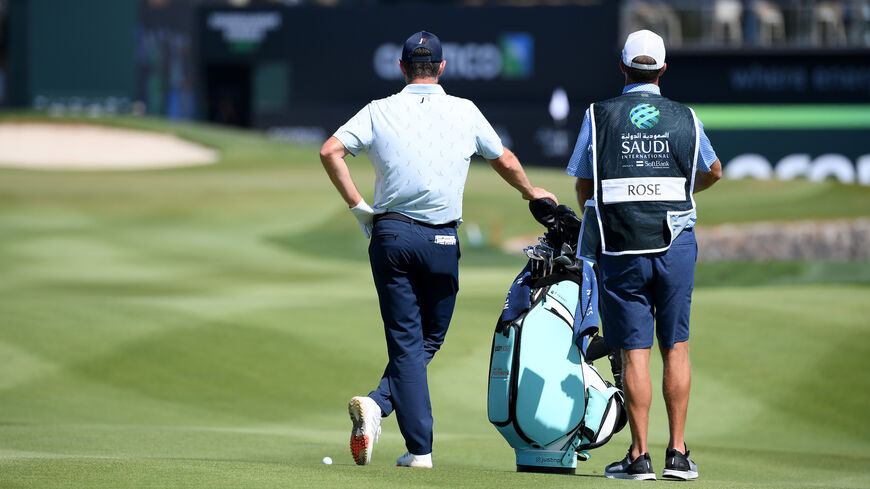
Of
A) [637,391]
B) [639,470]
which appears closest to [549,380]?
[637,391]

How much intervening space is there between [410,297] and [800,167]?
27125 mm

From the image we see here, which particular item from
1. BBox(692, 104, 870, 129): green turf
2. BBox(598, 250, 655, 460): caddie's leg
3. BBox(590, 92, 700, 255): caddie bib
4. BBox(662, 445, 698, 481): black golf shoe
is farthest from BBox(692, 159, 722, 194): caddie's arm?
BBox(692, 104, 870, 129): green turf

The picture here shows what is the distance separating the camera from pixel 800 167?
1240 inches

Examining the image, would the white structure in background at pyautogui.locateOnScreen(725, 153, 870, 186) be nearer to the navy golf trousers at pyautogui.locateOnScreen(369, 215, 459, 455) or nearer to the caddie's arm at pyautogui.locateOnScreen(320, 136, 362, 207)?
the navy golf trousers at pyautogui.locateOnScreen(369, 215, 459, 455)

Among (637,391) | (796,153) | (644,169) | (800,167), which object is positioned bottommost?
(800,167)

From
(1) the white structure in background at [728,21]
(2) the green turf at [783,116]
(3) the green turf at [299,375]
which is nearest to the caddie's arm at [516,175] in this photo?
(3) the green turf at [299,375]

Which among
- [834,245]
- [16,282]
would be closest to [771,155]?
[834,245]

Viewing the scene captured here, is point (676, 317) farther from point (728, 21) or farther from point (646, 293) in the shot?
point (728, 21)

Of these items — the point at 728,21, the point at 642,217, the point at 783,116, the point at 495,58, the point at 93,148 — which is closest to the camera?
the point at 642,217

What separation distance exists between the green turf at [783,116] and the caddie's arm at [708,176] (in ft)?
84.4

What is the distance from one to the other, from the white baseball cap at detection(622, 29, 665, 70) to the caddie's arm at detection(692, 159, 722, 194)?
1.58 ft

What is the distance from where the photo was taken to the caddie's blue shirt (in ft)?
18.5

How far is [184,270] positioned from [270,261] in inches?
57.4

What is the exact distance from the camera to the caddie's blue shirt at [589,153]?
18.5ft
